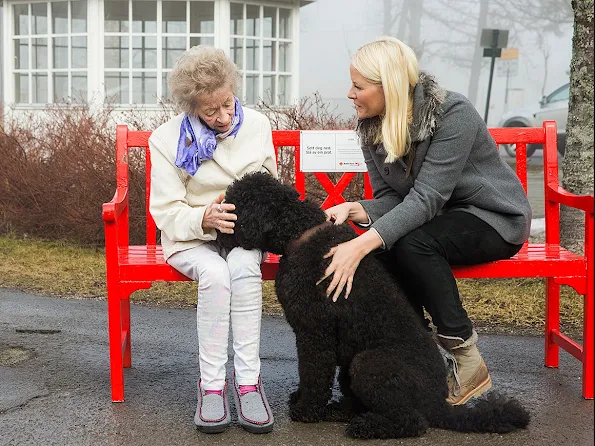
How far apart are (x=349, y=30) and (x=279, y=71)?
7.53m

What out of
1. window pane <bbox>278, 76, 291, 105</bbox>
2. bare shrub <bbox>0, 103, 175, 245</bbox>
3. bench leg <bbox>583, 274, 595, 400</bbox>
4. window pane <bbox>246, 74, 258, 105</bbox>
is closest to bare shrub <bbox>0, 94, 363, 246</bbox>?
bare shrub <bbox>0, 103, 175, 245</bbox>

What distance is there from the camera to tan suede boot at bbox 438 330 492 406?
3.79m

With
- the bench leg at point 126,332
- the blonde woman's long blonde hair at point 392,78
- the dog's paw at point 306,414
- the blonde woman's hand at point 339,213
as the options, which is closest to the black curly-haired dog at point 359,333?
the dog's paw at point 306,414

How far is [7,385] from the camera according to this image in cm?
→ 422

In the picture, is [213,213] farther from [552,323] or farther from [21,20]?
[21,20]

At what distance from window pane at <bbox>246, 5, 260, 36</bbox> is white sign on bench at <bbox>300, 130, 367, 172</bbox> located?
9308 millimetres

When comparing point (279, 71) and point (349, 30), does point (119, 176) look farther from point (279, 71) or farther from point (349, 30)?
point (349, 30)

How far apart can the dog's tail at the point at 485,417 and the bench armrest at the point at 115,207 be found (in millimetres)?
1613

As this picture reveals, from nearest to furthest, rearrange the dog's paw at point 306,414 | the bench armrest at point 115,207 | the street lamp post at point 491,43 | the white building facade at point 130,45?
the dog's paw at point 306,414 → the bench armrest at point 115,207 → the white building facade at point 130,45 → the street lamp post at point 491,43

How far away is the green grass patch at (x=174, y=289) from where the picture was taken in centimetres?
559

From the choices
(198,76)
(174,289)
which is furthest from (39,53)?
(198,76)

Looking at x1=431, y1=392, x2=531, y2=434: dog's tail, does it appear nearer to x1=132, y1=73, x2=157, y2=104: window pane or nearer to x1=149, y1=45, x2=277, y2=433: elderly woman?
x1=149, y1=45, x2=277, y2=433: elderly woman

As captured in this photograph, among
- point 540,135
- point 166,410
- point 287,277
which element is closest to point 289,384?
point 166,410

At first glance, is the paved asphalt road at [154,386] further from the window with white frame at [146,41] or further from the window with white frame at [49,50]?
the window with white frame at [49,50]
